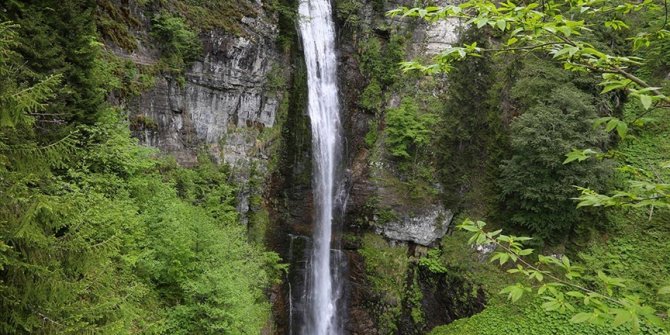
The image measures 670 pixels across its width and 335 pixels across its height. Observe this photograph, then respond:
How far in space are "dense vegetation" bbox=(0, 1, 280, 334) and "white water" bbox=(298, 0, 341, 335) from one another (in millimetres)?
5925

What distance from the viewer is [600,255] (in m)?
15.2

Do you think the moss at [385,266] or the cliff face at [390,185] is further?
the moss at [385,266]

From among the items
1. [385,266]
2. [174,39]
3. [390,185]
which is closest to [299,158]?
[390,185]

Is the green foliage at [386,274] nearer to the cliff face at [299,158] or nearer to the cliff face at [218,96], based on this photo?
the cliff face at [299,158]

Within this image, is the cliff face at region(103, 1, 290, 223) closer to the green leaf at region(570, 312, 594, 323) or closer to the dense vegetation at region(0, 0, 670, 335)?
the dense vegetation at region(0, 0, 670, 335)

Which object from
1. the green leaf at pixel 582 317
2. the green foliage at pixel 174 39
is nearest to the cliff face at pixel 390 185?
the green foliage at pixel 174 39

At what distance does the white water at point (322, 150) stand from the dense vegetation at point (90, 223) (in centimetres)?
593

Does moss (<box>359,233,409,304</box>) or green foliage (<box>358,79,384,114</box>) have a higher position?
green foliage (<box>358,79,384,114</box>)

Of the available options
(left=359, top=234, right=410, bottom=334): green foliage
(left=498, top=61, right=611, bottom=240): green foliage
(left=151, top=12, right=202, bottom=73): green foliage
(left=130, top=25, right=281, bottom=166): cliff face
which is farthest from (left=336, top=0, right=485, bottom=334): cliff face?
(left=151, top=12, right=202, bottom=73): green foliage

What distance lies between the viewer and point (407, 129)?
18.9 m

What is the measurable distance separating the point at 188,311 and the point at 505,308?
11.9 meters

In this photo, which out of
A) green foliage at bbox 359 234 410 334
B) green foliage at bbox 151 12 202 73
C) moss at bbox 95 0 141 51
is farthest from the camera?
green foliage at bbox 359 234 410 334

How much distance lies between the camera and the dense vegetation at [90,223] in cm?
416

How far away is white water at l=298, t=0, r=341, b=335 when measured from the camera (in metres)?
18.2
